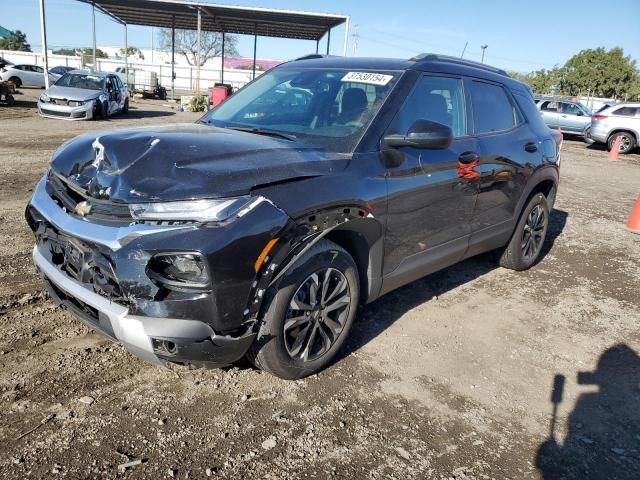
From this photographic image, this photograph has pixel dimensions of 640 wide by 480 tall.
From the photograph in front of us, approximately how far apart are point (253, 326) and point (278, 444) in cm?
60

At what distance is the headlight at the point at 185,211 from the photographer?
2.30 meters

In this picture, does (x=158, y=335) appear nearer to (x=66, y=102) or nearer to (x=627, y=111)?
(x=66, y=102)

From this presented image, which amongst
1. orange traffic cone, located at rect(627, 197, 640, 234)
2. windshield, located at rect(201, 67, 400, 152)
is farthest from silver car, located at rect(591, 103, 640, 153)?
windshield, located at rect(201, 67, 400, 152)

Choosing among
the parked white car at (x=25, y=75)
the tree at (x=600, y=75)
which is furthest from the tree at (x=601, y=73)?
the parked white car at (x=25, y=75)

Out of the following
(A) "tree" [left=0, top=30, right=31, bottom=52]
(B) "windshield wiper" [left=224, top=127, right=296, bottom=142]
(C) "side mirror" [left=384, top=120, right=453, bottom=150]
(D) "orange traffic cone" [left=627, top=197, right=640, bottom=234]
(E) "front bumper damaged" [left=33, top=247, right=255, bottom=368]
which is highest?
(A) "tree" [left=0, top=30, right=31, bottom=52]

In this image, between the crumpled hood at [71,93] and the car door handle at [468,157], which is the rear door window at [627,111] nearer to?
the car door handle at [468,157]

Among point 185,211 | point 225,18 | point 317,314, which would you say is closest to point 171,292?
point 185,211

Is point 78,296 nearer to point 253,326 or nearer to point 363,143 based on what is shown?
point 253,326

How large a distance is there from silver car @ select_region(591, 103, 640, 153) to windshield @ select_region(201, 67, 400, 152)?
59.8 ft

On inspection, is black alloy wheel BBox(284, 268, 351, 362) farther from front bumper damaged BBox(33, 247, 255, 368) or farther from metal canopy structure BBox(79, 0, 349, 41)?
metal canopy structure BBox(79, 0, 349, 41)

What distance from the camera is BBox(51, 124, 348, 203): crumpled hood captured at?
7.77ft

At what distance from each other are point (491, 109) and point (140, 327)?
3448 millimetres

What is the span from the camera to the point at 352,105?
3.39 meters

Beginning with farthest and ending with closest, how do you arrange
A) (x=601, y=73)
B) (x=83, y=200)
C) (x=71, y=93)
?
(x=601, y=73)
(x=71, y=93)
(x=83, y=200)
